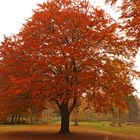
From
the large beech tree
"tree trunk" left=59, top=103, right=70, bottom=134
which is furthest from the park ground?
the large beech tree

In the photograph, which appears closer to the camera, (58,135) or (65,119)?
(58,135)

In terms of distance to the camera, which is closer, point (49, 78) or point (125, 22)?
point (125, 22)

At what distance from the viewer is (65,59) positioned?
3150 centimetres

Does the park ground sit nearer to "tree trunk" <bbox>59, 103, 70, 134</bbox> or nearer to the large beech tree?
"tree trunk" <bbox>59, 103, 70, 134</bbox>

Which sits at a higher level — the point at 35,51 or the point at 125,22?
the point at 35,51

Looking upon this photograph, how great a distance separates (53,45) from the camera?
106ft

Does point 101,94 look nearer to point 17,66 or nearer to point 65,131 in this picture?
point 65,131

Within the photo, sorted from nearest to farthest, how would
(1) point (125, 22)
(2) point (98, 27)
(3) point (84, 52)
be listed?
(1) point (125, 22) → (3) point (84, 52) → (2) point (98, 27)

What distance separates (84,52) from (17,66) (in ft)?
23.0

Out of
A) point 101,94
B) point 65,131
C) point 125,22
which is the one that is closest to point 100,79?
point 101,94

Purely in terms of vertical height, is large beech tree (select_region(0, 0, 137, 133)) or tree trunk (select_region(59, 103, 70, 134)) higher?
large beech tree (select_region(0, 0, 137, 133))

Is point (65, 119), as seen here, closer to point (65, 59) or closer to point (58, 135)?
point (58, 135)

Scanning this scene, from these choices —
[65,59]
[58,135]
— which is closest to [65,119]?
[58,135]

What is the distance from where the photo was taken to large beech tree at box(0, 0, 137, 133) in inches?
1236
